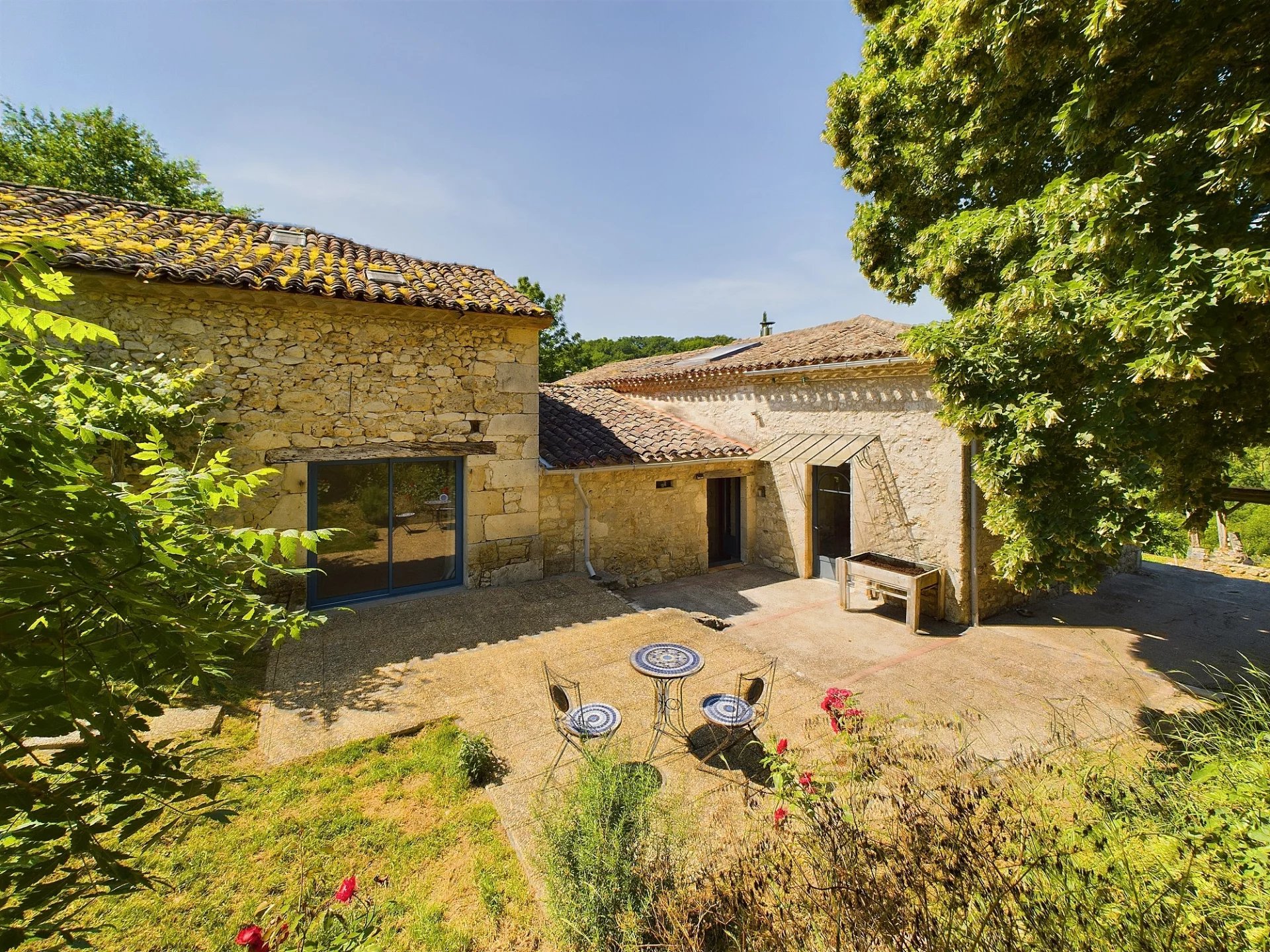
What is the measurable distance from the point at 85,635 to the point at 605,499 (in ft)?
36.5

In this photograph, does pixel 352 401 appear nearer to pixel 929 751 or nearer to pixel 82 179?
pixel 929 751

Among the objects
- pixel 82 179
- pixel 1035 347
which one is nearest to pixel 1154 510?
pixel 1035 347

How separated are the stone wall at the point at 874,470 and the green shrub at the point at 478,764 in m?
9.89

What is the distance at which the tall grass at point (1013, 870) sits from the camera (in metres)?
3.12

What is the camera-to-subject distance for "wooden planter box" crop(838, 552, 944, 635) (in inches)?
427

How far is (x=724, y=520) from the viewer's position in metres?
16.6

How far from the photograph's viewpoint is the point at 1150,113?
19.4 feet

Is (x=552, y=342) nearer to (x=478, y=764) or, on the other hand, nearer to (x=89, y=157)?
(x=89, y=157)

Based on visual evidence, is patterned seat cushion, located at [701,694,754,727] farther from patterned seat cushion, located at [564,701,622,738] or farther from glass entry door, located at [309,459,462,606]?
glass entry door, located at [309,459,462,606]

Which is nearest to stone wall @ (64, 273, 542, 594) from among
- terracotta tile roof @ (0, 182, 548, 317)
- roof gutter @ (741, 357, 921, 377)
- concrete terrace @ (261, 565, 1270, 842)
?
terracotta tile roof @ (0, 182, 548, 317)

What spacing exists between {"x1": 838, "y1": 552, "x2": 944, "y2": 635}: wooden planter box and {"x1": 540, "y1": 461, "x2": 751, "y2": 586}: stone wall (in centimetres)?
392

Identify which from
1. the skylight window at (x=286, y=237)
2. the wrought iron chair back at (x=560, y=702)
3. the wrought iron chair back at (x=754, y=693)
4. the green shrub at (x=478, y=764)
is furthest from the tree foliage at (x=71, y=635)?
the skylight window at (x=286, y=237)

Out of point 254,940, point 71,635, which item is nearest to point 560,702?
point 254,940

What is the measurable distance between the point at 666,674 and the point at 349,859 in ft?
11.0
